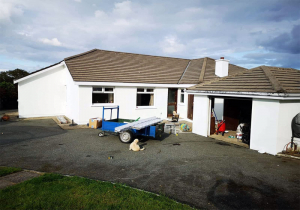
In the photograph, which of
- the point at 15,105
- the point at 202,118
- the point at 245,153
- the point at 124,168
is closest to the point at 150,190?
the point at 124,168

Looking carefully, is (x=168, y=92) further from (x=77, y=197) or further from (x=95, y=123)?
(x=77, y=197)

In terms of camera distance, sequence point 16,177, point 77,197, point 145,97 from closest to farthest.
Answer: point 77,197
point 16,177
point 145,97

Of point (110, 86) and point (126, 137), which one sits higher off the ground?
point (110, 86)

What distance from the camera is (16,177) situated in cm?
625

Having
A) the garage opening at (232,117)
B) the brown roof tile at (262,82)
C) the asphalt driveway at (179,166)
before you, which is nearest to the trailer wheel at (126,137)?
the asphalt driveway at (179,166)

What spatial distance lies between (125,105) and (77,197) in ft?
37.9

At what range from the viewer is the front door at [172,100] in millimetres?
18636

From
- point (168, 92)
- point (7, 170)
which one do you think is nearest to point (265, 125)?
point (168, 92)

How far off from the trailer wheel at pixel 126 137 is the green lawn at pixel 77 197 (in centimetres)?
453

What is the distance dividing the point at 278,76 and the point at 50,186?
424 inches

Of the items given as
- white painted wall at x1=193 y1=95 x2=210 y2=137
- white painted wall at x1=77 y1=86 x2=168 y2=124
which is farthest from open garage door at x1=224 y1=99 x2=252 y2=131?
white painted wall at x1=77 y1=86 x2=168 y2=124

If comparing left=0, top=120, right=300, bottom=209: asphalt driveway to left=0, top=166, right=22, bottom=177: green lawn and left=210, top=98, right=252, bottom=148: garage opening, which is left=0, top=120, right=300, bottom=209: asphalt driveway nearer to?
left=0, top=166, right=22, bottom=177: green lawn

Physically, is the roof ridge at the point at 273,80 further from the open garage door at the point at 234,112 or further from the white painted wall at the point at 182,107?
the white painted wall at the point at 182,107

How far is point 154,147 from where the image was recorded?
396 inches
